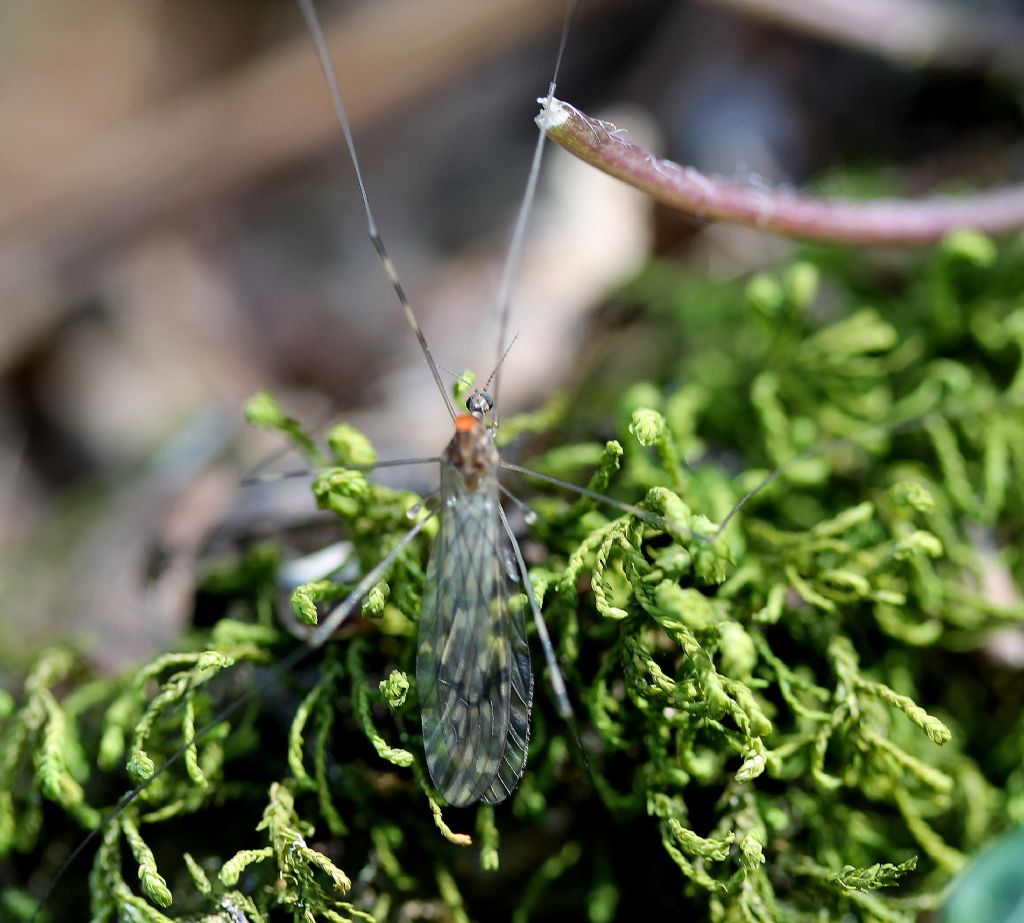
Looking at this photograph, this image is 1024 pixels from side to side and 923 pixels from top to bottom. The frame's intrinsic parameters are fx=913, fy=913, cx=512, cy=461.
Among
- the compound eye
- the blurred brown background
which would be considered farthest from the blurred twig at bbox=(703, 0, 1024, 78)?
the compound eye

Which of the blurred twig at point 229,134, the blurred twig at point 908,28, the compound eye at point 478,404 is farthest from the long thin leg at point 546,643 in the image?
the blurred twig at point 229,134

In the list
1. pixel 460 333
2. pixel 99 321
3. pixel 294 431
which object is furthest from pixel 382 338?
pixel 294 431

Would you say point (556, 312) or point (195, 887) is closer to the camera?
point (195, 887)

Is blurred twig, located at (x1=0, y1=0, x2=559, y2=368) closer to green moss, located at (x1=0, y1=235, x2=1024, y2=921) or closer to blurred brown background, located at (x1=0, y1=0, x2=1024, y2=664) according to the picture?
blurred brown background, located at (x1=0, y1=0, x2=1024, y2=664)

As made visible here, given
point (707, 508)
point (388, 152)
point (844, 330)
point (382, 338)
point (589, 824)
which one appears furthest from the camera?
point (388, 152)

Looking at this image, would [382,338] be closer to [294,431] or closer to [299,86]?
[299,86]
